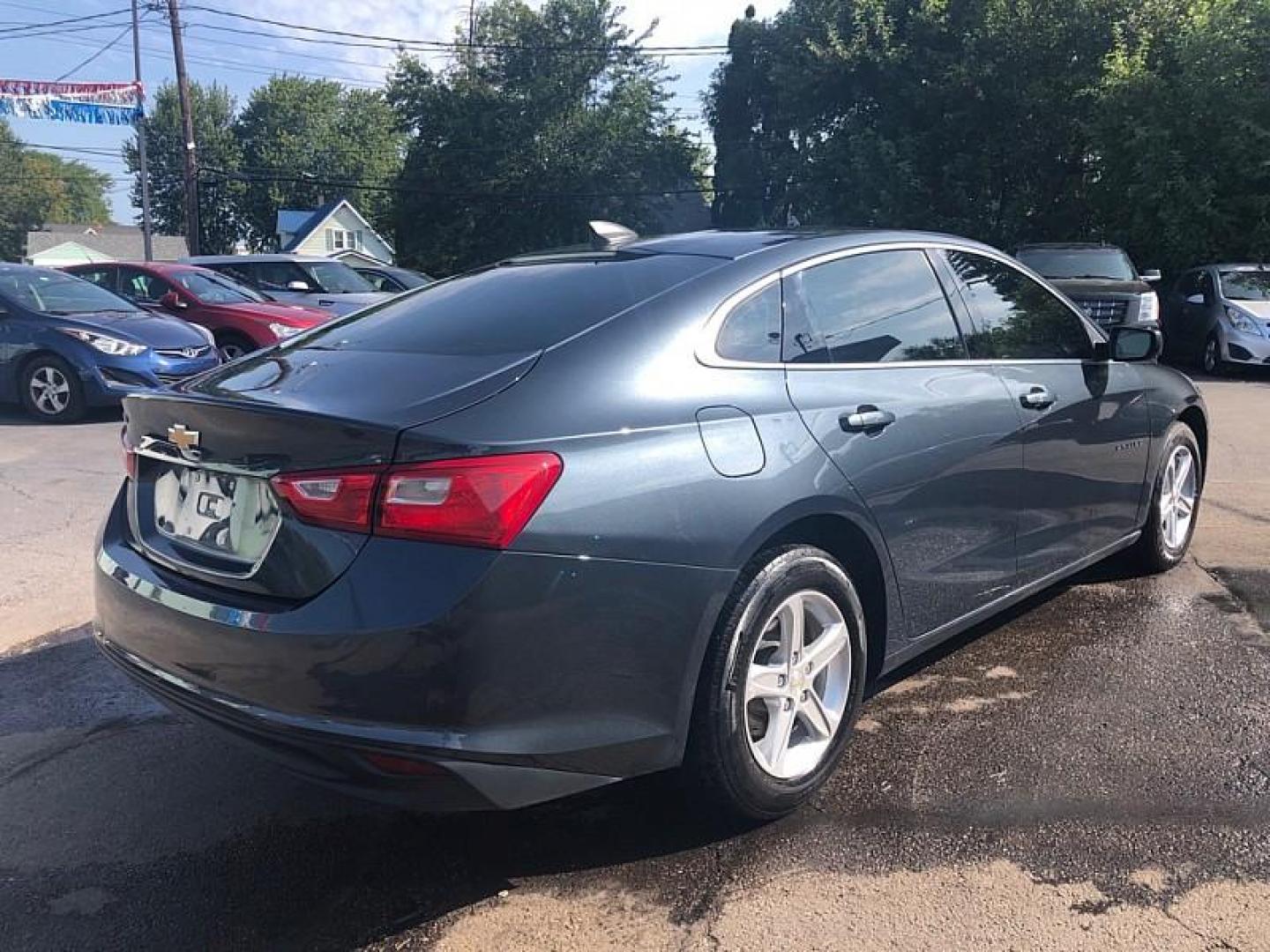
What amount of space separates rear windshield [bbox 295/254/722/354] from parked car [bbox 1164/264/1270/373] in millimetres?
12774

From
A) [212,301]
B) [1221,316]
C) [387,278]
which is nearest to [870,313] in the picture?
[212,301]

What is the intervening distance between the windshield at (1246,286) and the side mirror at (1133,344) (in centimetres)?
1129

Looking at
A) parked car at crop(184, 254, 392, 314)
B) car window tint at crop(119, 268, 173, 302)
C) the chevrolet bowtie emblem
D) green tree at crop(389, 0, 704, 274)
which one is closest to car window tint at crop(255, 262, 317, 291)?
parked car at crop(184, 254, 392, 314)

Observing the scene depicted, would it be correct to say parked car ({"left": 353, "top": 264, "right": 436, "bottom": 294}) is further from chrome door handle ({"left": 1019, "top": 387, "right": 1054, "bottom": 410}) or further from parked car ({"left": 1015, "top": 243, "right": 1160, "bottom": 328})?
chrome door handle ({"left": 1019, "top": 387, "right": 1054, "bottom": 410})

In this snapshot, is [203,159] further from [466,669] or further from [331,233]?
[466,669]

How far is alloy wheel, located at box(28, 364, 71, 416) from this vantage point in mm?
9812

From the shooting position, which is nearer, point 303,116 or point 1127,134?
point 1127,134

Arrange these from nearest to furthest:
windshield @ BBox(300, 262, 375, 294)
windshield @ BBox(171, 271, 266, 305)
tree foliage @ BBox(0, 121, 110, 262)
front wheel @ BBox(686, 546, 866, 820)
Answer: front wheel @ BBox(686, 546, 866, 820)
windshield @ BBox(171, 271, 266, 305)
windshield @ BBox(300, 262, 375, 294)
tree foliage @ BBox(0, 121, 110, 262)

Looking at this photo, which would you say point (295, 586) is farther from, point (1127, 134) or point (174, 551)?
point (1127, 134)

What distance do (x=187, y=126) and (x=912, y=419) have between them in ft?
95.7

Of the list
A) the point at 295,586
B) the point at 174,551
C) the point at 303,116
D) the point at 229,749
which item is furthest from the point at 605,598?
the point at 303,116

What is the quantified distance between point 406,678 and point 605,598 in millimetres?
463

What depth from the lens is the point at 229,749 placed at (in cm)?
346

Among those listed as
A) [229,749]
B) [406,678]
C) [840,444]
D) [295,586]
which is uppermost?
[840,444]
